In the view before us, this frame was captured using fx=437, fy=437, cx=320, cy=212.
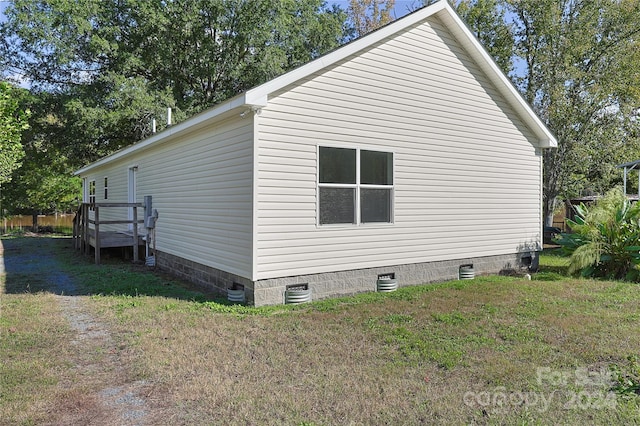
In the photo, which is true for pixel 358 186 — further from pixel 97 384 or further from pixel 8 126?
pixel 8 126

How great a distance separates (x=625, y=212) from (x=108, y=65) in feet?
66.5

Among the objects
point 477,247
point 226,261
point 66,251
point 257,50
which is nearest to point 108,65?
point 257,50

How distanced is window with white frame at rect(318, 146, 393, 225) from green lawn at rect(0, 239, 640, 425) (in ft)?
4.43

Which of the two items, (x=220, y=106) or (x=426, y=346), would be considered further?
(x=220, y=106)

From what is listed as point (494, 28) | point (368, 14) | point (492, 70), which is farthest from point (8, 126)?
point (368, 14)

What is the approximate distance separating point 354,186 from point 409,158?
4.40ft

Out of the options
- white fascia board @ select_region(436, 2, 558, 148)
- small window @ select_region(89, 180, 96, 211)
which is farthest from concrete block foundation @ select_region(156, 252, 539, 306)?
small window @ select_region(89, 180, 96, 211)

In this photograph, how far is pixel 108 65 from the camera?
64.8 ft

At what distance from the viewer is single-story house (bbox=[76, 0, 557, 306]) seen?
632 centimetres

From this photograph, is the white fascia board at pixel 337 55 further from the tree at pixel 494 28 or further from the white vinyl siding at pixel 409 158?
the tree at pixel 494 28

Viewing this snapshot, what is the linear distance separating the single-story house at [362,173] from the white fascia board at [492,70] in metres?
0.03

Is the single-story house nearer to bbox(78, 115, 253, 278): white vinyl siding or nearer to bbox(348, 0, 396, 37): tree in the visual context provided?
bbox(78, 115, 253, 278): white vinyl siding

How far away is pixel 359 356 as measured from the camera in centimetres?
423

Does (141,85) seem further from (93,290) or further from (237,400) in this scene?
(237,400)
